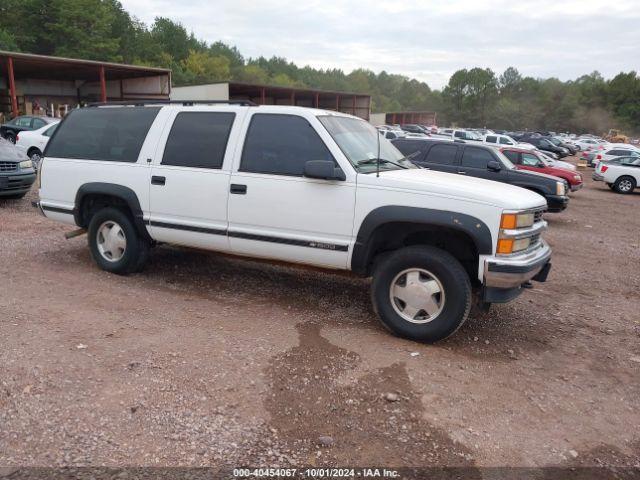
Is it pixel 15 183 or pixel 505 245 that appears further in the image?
pixel 15 183

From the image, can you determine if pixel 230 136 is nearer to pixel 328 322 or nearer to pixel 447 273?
pixel 328 322

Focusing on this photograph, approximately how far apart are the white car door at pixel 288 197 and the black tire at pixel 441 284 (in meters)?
0.41

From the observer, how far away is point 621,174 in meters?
19.3

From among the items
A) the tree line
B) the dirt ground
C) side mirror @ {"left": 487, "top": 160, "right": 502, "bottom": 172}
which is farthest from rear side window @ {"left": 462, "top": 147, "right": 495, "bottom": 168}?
the tree line

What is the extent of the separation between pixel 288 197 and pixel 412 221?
116 cm

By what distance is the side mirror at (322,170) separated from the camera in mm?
4309

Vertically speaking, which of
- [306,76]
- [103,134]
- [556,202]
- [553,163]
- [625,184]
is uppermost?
[306,76]

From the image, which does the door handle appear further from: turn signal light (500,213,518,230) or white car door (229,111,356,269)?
turn signal light (500,213,518,230)

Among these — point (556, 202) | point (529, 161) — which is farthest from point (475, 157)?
point (529, 161)

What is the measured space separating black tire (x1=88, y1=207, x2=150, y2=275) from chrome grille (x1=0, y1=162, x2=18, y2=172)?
5.12 meters

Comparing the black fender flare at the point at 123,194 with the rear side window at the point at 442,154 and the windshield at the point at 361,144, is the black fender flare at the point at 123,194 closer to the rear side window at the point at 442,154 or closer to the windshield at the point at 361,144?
the windshield at the point at 361,144

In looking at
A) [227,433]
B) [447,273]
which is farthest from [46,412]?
[447,273]

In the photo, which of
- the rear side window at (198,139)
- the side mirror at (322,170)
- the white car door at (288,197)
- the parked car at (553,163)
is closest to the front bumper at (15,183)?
the rear side window at (198,139)

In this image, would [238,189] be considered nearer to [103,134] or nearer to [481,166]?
[103,134]
